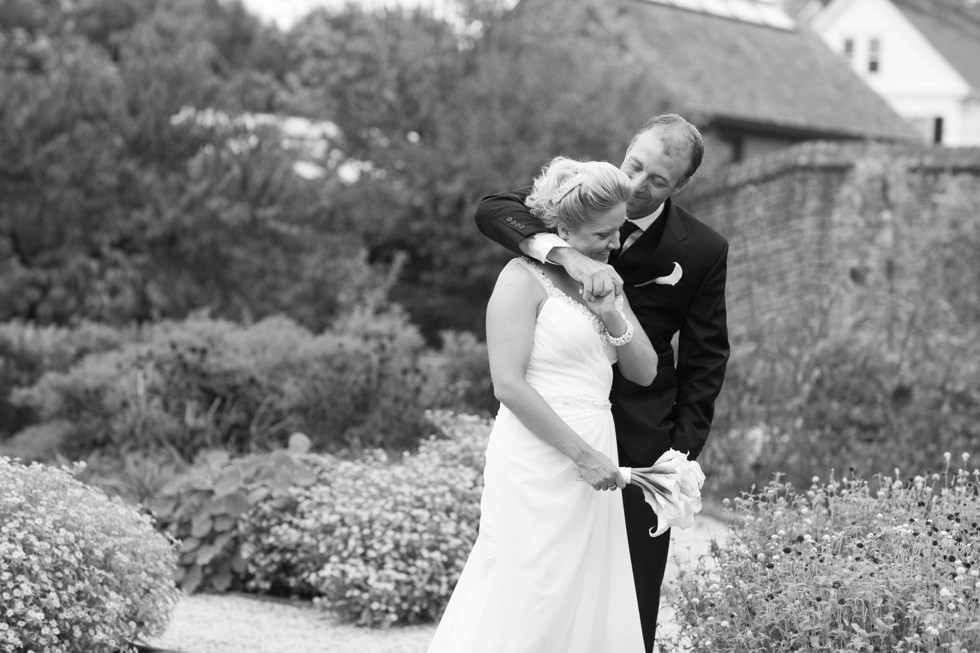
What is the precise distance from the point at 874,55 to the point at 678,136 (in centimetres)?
4224

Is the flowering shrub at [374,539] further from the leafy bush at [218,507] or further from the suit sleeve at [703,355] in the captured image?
the suit sleeve at [703,355]

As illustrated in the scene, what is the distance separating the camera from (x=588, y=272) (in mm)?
3363

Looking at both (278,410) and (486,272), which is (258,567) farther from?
(486,272)

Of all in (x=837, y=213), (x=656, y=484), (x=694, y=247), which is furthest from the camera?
(x=837, y=213)

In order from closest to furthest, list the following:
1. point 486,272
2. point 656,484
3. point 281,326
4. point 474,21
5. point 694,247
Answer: point 656,484 < point 694,247 < point 281,326 < point 486,272 < point 474,21

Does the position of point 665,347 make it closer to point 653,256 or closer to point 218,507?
point 653,256

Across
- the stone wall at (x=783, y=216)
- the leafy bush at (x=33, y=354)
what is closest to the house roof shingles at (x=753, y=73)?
the stone wall at (x=783, y=216)

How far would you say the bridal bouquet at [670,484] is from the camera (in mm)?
3457

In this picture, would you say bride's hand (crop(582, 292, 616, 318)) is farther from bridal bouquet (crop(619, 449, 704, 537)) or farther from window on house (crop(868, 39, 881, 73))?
window on house (crop(868, 39, 881, 73))

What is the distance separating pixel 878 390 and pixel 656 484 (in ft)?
17.6

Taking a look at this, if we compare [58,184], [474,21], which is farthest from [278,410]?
[474,21]

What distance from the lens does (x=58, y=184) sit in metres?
12.3

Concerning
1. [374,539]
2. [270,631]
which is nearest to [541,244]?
[374,539]

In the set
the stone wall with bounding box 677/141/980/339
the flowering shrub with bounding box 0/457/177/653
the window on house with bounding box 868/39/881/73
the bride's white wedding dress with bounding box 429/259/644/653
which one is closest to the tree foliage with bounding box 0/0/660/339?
the stone wall with bounding box 677/141/980/339
